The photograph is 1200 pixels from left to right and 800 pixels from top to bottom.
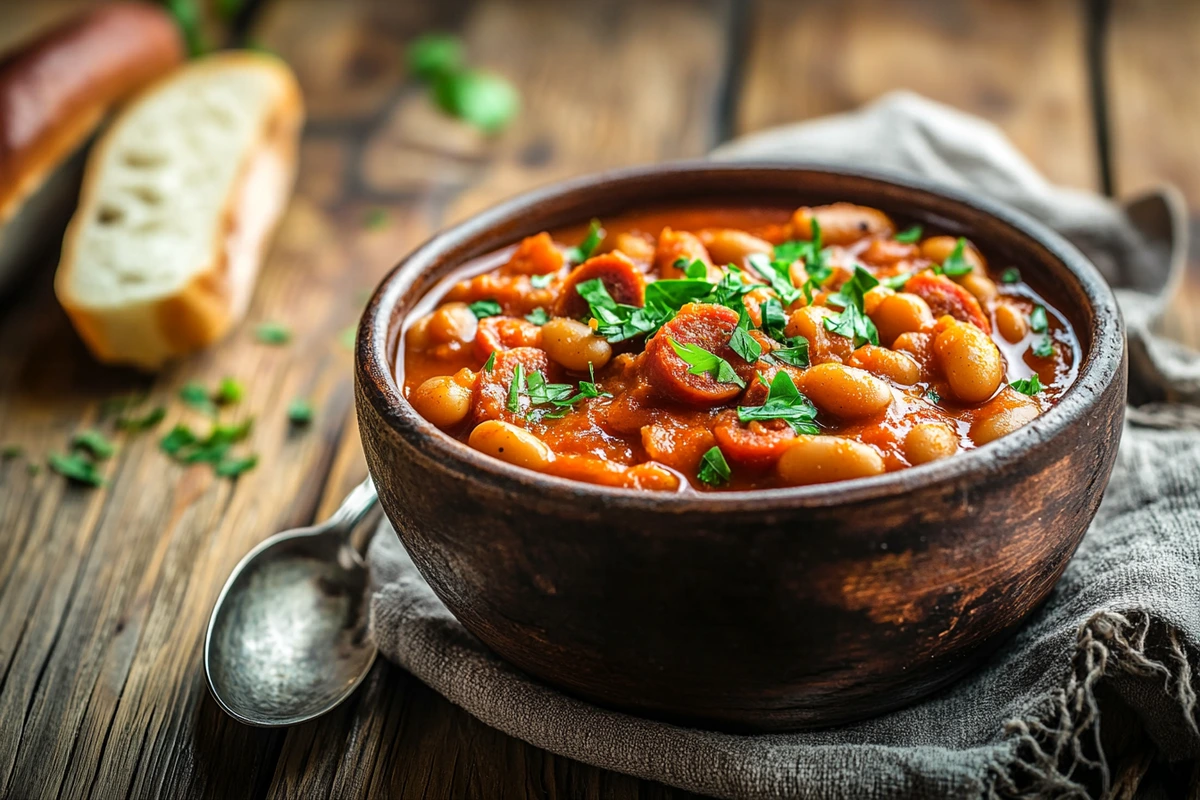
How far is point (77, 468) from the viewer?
337cm

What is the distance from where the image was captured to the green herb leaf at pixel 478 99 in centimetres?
510

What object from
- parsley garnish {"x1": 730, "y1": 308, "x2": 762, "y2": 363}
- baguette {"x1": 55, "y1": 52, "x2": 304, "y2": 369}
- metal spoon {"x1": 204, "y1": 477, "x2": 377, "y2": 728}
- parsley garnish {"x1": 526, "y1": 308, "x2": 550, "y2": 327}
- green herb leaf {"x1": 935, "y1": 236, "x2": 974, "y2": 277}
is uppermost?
parsley garnish {"x1": 730, "y1": 308, "x2": 762, "y2": 363}

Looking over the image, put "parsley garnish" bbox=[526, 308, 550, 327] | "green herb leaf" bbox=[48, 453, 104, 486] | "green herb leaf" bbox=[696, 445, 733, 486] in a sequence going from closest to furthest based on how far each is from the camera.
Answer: "green herb leaf" bbox=[696, 445, 733, 486] → "parsley garnish" bbox=[526, 308, 550, 327] → "green herb leaf" bbox=[48, 453, 104, 486]

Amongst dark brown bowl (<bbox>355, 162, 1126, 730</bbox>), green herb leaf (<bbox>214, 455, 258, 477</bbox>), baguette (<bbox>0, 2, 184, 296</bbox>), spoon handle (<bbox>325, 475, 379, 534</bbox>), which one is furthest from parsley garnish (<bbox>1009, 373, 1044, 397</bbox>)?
baguette (<bbox>0, 2, 184, 296</bbox>)

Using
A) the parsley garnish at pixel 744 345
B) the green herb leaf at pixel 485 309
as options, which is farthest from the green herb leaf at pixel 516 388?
the parsley garnish at pixel 744 345

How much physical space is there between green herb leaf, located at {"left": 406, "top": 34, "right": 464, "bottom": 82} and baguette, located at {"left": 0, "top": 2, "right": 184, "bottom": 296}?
3.56ft

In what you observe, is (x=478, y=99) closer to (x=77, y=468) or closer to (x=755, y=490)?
(x=77, y=468)

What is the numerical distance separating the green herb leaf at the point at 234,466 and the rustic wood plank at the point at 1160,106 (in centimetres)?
287

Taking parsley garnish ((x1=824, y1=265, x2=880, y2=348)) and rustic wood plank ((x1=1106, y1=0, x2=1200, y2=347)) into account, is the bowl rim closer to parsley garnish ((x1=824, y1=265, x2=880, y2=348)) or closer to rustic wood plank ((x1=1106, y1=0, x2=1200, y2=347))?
parsley garnish ((x1=824, y1=265, x2=880, y2=348))

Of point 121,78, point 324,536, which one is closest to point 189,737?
point 324,536

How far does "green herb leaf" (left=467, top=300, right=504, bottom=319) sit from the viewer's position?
8.77ft

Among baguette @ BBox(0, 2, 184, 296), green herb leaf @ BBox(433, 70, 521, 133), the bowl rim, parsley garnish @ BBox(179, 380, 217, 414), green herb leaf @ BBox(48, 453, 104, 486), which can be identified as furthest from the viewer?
green herb leaf @ BBox(433, 70, 521, 133)

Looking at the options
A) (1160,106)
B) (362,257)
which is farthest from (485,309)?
(1160,106)

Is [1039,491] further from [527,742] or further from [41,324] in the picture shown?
[41,324]
